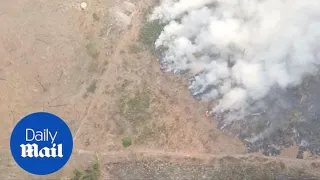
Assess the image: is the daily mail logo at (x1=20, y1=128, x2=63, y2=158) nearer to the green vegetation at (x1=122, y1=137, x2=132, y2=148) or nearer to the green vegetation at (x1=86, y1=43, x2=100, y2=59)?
the green vegetation at (x1=122, y1=137, x2=132, y2=148)

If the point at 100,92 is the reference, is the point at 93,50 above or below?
above

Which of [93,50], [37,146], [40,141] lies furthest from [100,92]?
[37,146]

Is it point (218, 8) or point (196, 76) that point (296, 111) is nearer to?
point (196, 76)

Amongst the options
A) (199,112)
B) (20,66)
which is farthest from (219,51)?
(20,66)

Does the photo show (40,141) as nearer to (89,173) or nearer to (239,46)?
(89,173)

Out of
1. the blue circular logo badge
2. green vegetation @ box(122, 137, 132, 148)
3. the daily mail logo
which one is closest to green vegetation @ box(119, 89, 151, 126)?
green vegetation @ box(122, 137, 132, 148)

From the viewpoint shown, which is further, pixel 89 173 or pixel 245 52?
pixel 245 52
